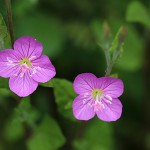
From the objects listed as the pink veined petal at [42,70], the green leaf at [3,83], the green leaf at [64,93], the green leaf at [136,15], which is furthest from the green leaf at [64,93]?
the green leaf at [136,15]

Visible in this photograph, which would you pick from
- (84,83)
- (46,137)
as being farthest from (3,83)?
(46,137)

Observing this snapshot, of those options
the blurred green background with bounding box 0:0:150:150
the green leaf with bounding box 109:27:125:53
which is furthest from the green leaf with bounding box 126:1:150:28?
the green leaf with bounding box 109:27:125:53

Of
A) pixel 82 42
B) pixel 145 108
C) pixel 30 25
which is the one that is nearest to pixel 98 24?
pixel 82 42

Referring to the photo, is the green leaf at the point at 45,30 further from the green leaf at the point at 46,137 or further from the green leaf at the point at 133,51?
the green leaf at the point at 46,137

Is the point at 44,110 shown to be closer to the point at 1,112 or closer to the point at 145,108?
the point at 1,112

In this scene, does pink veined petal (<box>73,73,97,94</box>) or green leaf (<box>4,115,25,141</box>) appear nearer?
pink veined petal (<box>73,73,97,94</box>)

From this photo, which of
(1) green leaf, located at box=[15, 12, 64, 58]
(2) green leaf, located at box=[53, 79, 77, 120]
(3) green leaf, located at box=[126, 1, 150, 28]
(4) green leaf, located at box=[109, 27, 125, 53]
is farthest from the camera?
(1) green leaf, located at box=[15, 12, 64, 58]

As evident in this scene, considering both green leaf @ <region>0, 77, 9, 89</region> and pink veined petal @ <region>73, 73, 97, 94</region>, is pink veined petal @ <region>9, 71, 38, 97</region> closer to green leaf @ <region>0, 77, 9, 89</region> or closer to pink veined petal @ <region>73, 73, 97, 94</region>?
green leaf @ <region>0, 77, 9, 89</region>
